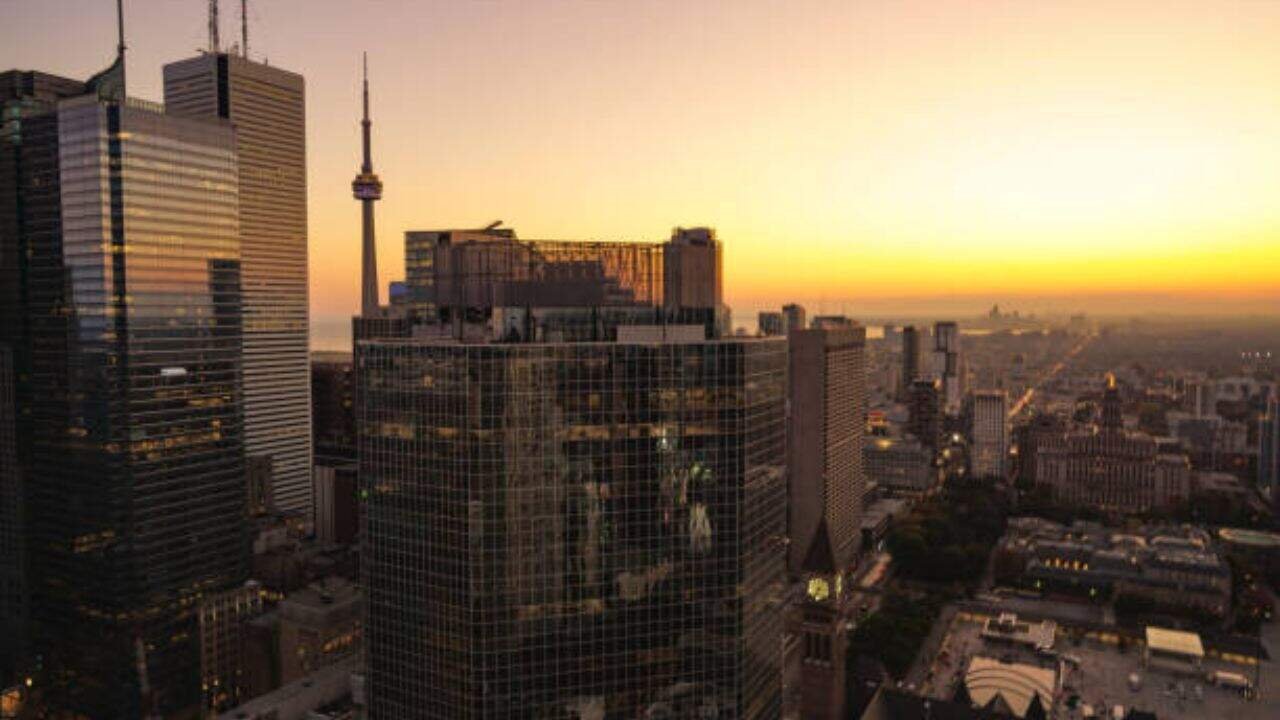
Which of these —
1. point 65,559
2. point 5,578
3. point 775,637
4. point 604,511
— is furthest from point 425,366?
point 5,578

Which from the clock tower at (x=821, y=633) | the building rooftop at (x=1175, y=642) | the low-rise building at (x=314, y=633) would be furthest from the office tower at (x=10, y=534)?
the building rooftop at (x=1175, y=642)

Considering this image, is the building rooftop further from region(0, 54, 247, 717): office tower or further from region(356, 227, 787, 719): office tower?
region(0, 54, 247, 717): office tower

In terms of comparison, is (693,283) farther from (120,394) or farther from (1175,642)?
(1175,642)

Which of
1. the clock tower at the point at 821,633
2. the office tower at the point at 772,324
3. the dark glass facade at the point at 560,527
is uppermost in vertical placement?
the office tower at the point at 772,324

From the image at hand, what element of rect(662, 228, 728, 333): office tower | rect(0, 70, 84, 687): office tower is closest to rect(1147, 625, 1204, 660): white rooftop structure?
rect(662, 228, 728, 333): office tower

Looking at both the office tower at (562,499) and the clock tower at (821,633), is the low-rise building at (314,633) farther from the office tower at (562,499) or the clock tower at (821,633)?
the office tower at (562,499)

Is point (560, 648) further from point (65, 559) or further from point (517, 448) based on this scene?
point (65, 559)
